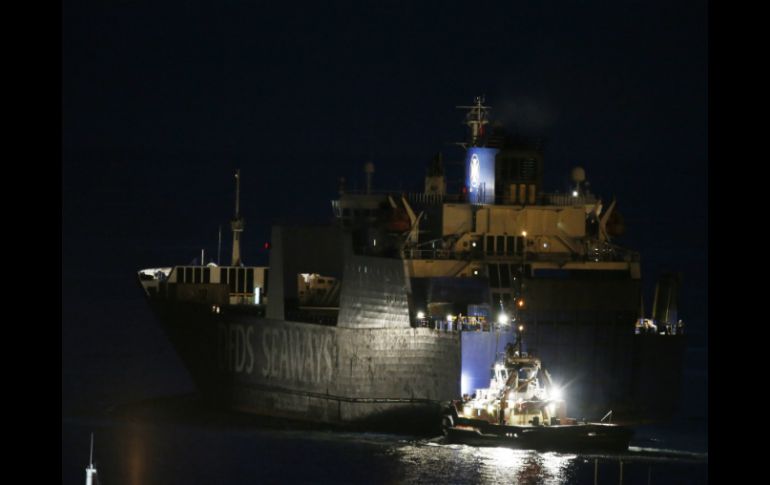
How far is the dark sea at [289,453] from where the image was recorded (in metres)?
34.5

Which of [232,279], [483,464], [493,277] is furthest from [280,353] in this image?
[483,464]

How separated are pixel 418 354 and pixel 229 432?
675 cm

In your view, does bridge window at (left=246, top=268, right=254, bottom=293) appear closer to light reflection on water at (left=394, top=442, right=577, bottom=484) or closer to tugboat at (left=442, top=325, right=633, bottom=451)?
light reflection on water at (left=394, top=442, right=577, bottom=484)

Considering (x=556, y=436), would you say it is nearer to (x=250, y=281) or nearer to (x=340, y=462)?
(x=340, y=462)

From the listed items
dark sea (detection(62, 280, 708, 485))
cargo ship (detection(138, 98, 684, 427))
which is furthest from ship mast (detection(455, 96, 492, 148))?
dark sea (detection(62, 280, 708, 485))

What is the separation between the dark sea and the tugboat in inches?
11.6

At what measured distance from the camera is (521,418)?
1435 inches

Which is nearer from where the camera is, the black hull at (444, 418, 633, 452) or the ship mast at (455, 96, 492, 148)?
the black hull at (444, 418, 633, 452)

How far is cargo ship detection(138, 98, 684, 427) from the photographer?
37719 millimetres

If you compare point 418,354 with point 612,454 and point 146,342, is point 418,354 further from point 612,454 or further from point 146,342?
point 146,342

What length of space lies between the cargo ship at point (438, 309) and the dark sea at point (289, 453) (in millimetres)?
1060

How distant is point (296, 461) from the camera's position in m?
37.1

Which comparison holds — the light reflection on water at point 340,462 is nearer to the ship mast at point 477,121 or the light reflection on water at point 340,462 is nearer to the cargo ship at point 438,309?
the cargo ship at point 438,309

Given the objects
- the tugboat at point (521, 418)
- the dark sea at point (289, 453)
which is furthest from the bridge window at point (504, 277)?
the dark sea at point (289, 453)
